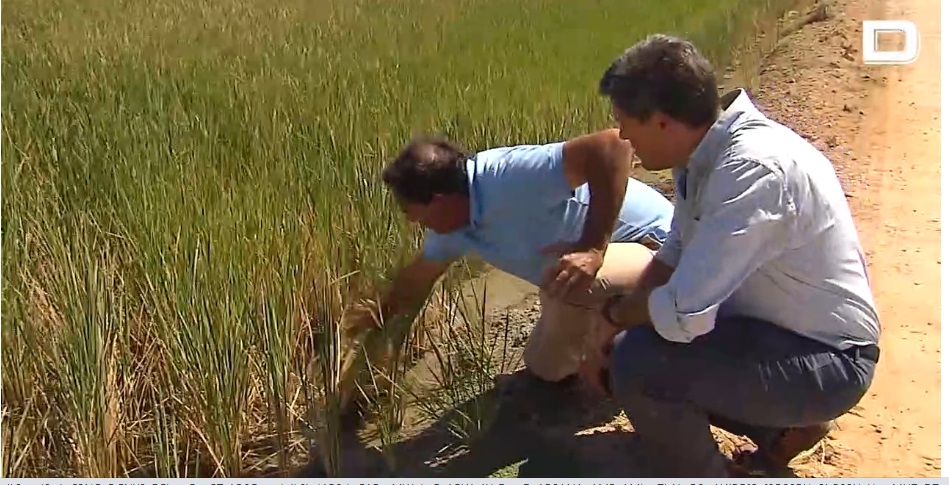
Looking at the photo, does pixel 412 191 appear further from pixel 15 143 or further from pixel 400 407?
pixel 15 143

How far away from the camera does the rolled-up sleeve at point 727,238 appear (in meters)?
1.74

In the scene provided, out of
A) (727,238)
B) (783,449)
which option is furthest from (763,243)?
(783,449)

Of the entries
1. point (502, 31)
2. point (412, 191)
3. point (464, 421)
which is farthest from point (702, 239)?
point (502, 31)

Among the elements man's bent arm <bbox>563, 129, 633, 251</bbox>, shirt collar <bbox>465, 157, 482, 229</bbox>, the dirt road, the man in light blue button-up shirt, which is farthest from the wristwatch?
the dirt road

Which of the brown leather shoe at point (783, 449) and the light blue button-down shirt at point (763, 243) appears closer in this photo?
the light blue button-down shirt at point (763, 243)

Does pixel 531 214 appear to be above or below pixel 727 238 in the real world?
below

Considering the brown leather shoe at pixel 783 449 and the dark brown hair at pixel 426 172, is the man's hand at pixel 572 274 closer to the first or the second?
the dark brown hair at pixel 426 172

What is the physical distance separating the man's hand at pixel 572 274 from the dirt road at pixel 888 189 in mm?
750

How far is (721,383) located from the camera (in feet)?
6.52

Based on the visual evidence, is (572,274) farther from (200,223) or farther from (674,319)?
(200,223)

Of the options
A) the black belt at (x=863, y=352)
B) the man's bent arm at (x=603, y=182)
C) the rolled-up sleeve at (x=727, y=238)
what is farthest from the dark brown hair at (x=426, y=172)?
the black belt at (x=863, y=352)

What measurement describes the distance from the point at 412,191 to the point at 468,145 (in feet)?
5.75

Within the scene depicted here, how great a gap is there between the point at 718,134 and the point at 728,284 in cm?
29

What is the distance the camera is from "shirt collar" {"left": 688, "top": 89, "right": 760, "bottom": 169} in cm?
184
